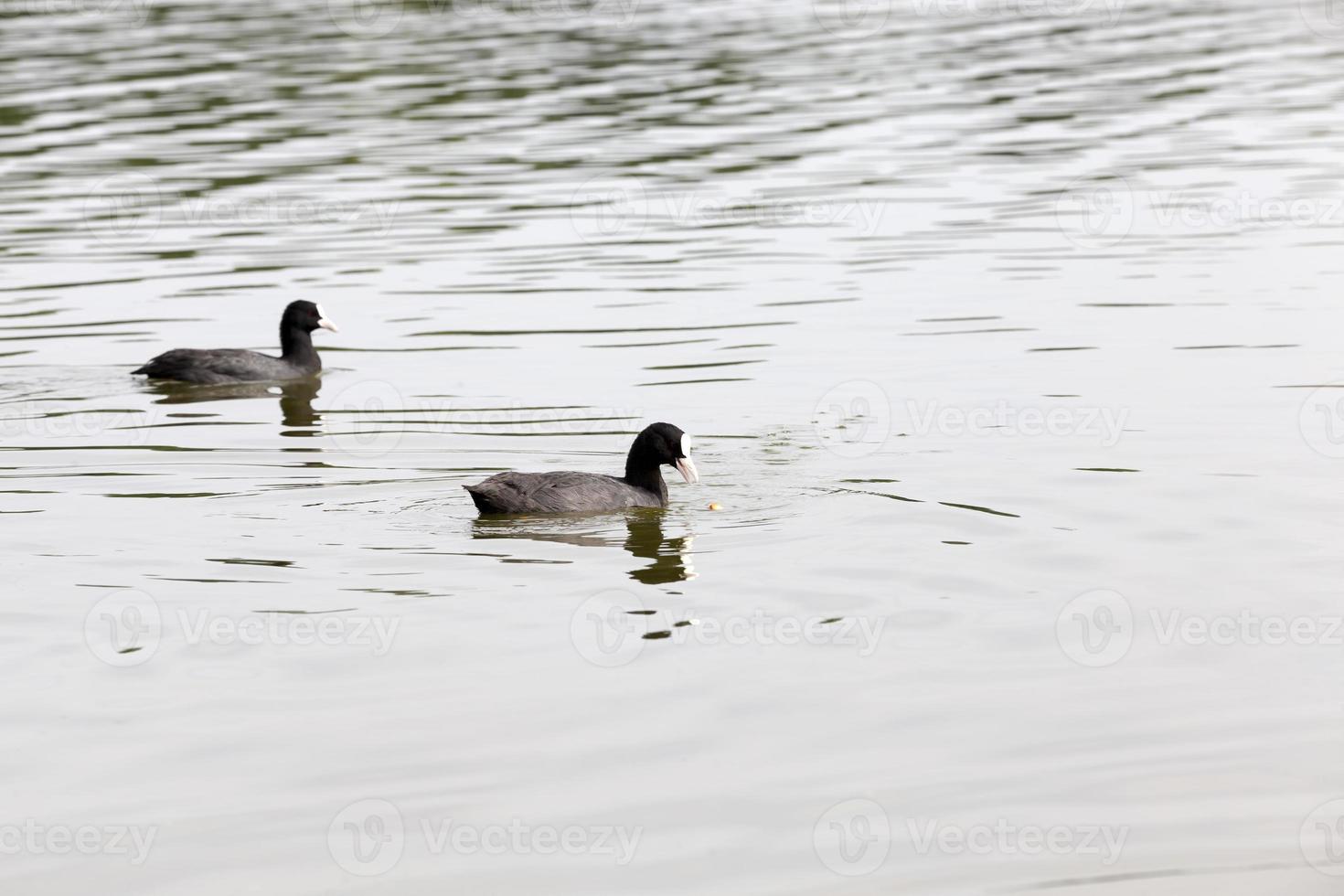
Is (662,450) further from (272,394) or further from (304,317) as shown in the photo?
(304,317)

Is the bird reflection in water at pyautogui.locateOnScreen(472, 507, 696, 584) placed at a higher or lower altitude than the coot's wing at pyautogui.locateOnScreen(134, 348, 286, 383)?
lower

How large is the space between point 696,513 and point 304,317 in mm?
7605

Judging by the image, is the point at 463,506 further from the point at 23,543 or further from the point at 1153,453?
the point at 1153,453

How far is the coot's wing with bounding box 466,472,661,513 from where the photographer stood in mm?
13562

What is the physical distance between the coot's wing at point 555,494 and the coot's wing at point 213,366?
6.58 m

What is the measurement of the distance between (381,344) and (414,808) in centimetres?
1296

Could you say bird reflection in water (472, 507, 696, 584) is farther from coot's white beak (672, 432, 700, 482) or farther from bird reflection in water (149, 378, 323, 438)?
bird reflection in water (149, 378, 323, 438)

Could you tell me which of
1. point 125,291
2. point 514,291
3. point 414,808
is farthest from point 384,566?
point 125,291

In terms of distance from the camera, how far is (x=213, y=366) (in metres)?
19.5

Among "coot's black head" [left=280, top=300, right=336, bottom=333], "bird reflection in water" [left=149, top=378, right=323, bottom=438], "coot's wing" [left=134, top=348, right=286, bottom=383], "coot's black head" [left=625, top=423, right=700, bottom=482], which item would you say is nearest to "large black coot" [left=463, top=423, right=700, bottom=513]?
"coot's black head" [left=625, top=423, right=700, bottom=482]

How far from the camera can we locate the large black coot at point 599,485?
13.6m

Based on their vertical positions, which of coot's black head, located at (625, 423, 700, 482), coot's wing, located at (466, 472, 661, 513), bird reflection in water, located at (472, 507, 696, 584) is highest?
coot's black head, located at (625, 423, 700, 482)

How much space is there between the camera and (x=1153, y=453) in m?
15.6

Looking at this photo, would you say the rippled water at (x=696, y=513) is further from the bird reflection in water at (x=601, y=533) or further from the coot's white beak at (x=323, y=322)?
the coot's white beak at (x=323, y=322)
